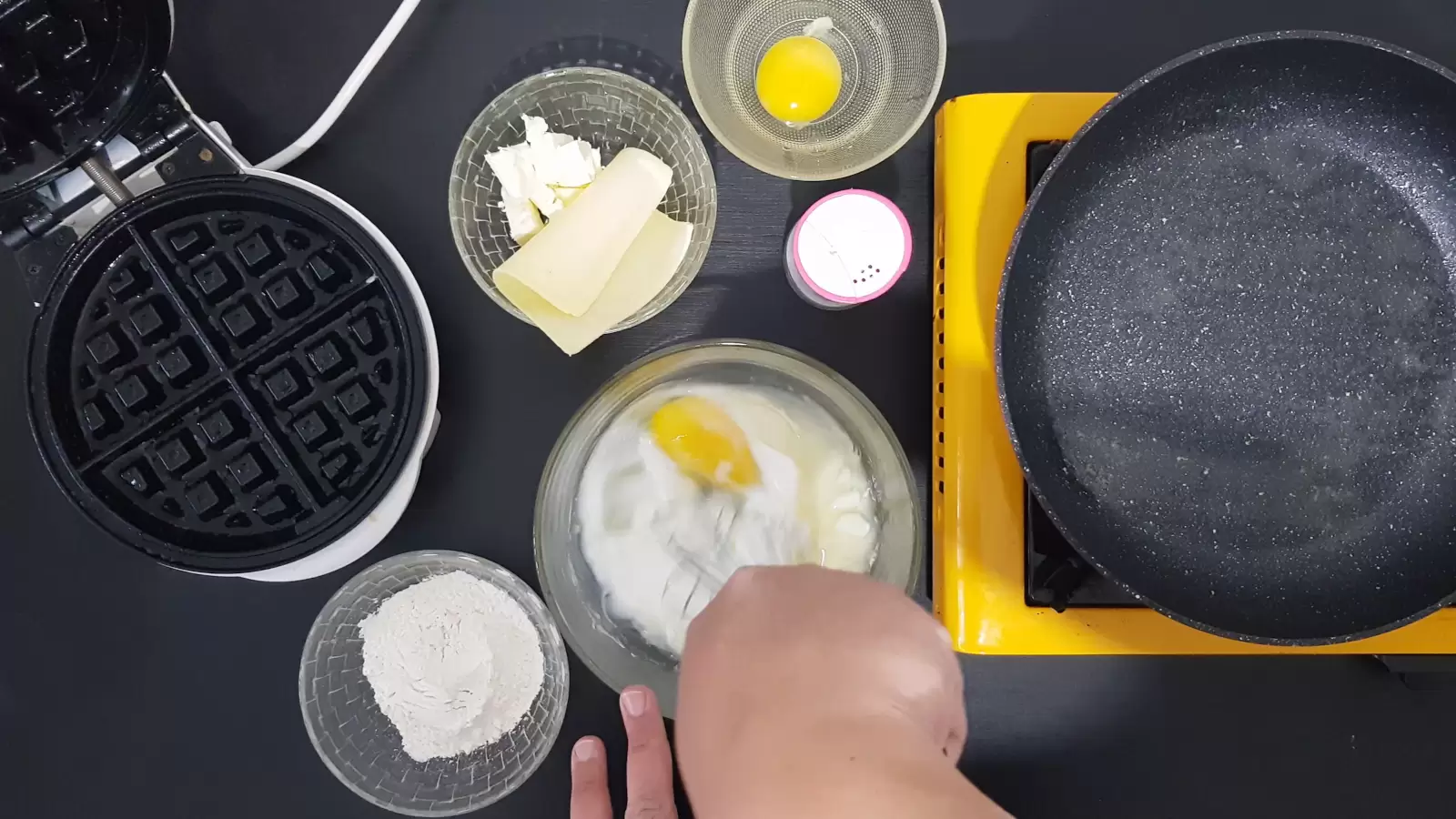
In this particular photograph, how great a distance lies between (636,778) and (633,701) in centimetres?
8

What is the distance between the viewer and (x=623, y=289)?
0.72 metres

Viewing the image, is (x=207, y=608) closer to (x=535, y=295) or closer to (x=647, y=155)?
(x=535, y=295)

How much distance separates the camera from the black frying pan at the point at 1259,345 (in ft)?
2.16

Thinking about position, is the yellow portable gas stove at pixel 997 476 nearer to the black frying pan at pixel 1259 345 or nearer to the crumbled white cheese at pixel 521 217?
the black frying pan at pixel 1259 345

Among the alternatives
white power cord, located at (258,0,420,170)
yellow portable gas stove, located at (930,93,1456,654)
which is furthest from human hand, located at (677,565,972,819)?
white power cord, located at (258,0,420,170)

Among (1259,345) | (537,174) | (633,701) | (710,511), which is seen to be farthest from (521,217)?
(1259,345)

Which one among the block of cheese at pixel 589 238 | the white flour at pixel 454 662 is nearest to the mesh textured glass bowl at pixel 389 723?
the white flour at pixel 454 662

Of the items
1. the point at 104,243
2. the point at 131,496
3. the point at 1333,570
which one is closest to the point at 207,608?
the point at 131,496

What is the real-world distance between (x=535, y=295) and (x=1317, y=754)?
0.77 metres

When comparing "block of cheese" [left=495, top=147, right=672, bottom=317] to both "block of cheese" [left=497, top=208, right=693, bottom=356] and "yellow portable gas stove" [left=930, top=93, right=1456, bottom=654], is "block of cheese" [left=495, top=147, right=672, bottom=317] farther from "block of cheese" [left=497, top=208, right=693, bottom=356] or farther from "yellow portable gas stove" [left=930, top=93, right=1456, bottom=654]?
"yellow portable gas stove" [left=930, top=93, right=1456, bottom=654]

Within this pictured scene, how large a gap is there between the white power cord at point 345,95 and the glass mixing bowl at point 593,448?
1.05ft

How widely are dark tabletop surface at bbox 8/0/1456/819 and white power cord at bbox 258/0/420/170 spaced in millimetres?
25

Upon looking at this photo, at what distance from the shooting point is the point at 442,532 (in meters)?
0.75

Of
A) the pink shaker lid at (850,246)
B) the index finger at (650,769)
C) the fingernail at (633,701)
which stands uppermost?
the pink shaker lid at (850,246)
